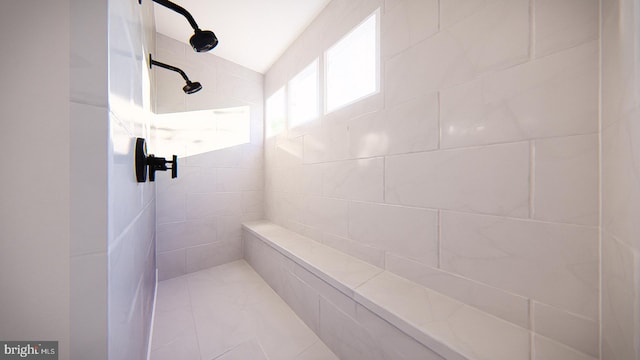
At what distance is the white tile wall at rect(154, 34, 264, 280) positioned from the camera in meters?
1.84

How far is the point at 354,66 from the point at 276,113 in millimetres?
1123

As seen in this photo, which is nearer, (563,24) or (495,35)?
(563,24)

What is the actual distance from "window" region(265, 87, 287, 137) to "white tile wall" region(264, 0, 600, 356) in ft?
3.30

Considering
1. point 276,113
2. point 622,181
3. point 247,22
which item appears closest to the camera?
point 622,181

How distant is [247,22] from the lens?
5.45 ft

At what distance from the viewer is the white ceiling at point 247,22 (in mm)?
1500

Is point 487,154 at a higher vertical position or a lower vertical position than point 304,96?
lower

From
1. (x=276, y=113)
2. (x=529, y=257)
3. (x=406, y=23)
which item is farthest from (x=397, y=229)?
(x=276, y=113)

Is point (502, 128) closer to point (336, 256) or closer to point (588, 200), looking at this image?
point (588, 200)

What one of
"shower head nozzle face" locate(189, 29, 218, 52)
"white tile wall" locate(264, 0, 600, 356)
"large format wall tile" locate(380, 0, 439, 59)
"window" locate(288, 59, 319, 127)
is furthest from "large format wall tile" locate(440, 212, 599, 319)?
"shower head nozzle face" locate(189, 29, 218, 52)

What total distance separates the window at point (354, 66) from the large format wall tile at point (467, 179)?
539mm

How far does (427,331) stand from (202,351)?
118cm

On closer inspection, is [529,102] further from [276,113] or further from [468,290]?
[276,113]

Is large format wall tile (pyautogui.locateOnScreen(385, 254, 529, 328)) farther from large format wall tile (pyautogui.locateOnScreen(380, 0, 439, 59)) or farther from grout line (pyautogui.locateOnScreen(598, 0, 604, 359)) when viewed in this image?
large format wall tile (pyautogui.locateOnScreen(380, 0, 439, 59))
